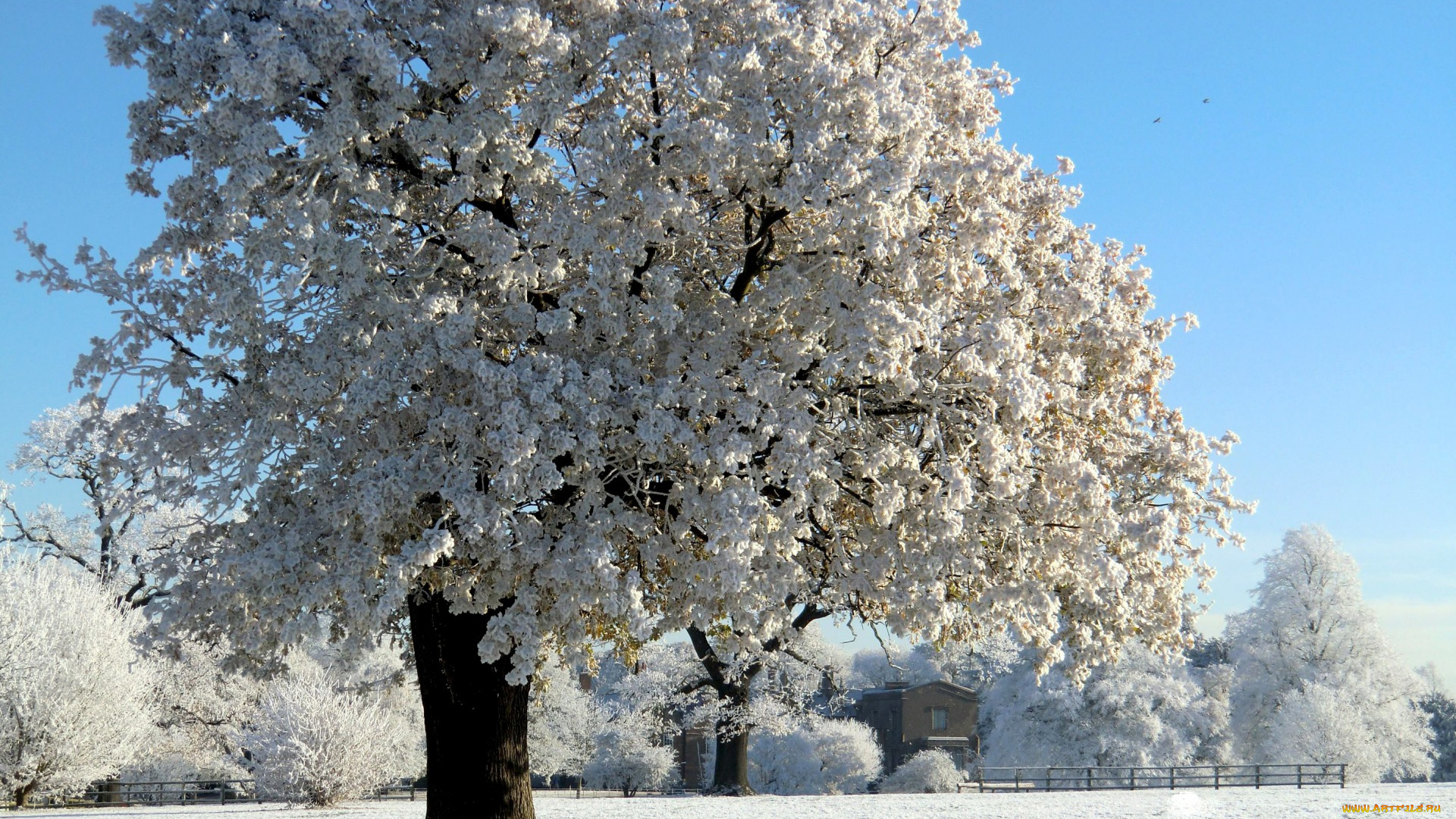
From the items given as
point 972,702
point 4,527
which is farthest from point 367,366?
point 972,702

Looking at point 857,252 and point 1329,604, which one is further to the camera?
point 1329,604

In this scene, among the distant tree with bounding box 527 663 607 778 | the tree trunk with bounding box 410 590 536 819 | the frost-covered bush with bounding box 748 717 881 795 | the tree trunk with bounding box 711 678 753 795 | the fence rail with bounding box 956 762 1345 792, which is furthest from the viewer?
the frost-covered bush with bounding box 748 717 881 795

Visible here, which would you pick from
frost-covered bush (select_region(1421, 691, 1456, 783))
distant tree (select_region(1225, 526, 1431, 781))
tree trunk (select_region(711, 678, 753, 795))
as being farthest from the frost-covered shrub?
tree trunk (select_region(711, 678, 753, 795))

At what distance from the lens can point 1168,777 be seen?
138ft

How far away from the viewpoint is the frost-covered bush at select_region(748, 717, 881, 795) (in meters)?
49.0

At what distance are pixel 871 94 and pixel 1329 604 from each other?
1673 inches

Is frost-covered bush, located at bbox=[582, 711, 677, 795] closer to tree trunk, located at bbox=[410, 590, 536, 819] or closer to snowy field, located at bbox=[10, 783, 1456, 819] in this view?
snowy field, located at bbox=[10, 783, 1456, 819]

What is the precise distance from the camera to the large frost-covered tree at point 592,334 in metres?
11.2

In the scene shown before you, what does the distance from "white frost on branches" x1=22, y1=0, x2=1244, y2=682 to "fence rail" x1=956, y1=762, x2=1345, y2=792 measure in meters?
30.1

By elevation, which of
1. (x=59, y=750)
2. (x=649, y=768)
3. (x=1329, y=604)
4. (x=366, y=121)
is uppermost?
(x=366, y=121)

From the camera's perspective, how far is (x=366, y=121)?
39.9 ft

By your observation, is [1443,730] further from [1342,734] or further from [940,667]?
[940,667]

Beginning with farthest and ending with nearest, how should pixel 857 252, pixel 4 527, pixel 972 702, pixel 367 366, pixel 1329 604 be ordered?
pixel 972 702 < pixel 1329 604 < pixel 4 527 < pixel 857 252 < pixel 367 366

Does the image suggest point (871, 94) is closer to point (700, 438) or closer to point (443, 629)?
point (700, 438)
